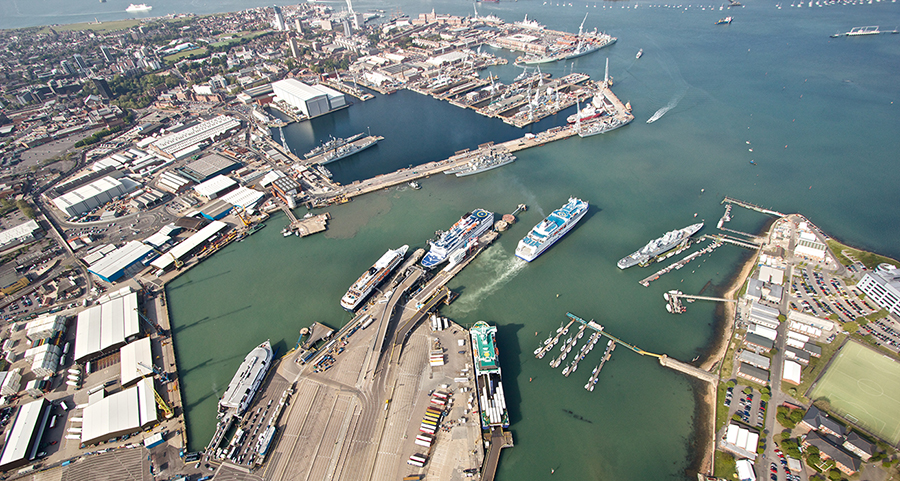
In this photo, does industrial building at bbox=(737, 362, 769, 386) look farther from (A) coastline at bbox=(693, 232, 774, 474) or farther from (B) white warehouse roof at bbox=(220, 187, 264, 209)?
(B) white warehouse roof at bbox=(220, 187, 264, 209)

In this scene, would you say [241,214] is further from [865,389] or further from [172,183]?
[865,389]

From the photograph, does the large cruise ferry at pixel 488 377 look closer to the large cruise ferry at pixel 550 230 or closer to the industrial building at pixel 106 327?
the large cruise ferry at pixel 550 230

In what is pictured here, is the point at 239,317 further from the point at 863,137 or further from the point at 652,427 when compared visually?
the point at 863,137

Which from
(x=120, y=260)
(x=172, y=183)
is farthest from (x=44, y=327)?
(x=172, y=183)

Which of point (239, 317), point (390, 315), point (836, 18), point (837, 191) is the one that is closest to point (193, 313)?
point (239, 317)

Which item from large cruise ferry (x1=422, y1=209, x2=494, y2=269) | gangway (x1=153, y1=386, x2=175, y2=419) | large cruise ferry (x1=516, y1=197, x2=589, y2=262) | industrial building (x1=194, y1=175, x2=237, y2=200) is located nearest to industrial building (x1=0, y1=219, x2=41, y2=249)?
industrial building (x1=194, y1=175, x2=237, y2=200)

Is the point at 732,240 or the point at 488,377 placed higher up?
the point at 488,377
